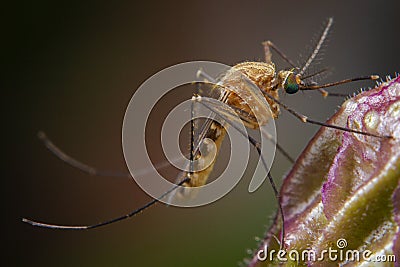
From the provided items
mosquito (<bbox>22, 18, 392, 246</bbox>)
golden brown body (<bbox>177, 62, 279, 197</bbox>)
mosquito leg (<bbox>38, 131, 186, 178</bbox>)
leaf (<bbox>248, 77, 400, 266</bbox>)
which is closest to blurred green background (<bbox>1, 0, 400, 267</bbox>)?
mosquito leg (<bbox>38, 131, 186, 178</bbox>)

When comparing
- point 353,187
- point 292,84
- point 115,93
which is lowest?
point 353,187

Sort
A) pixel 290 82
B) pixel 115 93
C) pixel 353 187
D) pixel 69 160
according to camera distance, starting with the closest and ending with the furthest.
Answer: pixel 353 187, pixel 290 82, pixel 69 160, pixel 115 93

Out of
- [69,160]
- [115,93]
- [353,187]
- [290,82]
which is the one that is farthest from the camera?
[115,93]

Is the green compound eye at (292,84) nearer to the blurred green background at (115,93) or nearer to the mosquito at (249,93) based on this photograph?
the mosquito at (249,93)

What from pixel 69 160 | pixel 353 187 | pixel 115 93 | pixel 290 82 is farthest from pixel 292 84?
pixel 115 93

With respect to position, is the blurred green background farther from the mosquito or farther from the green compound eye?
the green compound eye

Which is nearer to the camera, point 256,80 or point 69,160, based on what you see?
point 256,80

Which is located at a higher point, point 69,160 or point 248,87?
point 69,160

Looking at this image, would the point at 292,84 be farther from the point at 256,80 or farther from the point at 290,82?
the point at 256,80

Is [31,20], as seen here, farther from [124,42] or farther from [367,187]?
[367,187]
